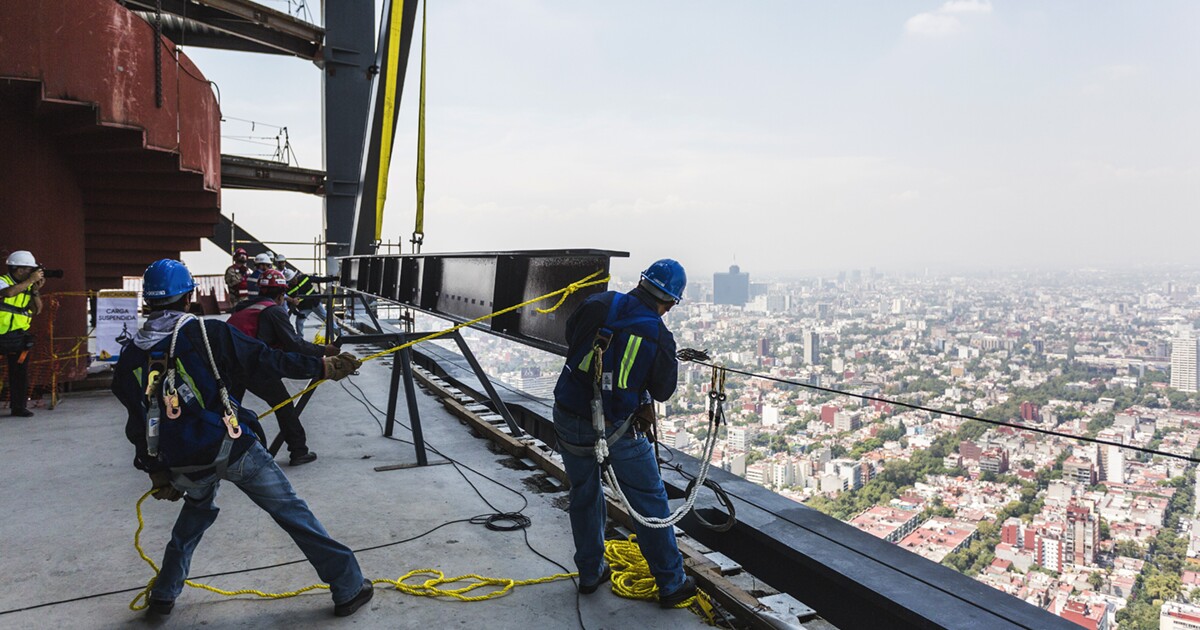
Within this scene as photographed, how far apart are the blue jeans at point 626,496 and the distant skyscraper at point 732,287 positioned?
9364 mm

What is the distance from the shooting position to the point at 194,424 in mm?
3209

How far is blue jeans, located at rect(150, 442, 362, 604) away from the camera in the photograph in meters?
3.37

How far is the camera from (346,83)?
20.8 m

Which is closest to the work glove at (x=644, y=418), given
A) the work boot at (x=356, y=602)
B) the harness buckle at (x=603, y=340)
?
the harness buckle at (x=603, y=340)

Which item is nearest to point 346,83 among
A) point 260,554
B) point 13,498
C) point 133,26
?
point 133,26

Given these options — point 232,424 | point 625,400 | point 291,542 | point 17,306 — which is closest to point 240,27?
point 17,306

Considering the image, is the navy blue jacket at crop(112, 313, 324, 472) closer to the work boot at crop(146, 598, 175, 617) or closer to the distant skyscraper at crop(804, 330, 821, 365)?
the work boot at crop(146, 598, 175, 617)

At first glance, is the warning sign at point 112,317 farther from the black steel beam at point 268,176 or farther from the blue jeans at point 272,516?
the black steel beam at point 268,176

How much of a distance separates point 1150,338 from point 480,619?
12257mm

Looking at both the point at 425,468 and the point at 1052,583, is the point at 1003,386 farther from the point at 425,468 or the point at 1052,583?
the point at 425,468

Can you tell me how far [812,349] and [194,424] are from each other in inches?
545

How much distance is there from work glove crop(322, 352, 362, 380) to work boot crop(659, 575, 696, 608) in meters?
2.05

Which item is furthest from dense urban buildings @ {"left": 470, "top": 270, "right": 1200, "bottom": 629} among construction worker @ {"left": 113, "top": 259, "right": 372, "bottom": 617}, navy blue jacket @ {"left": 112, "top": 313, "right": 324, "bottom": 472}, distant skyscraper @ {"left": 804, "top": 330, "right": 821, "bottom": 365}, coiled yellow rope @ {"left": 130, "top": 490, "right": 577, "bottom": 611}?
navy blue jacket @ {"left": 112, "top": 313, "right": 324, "bottom": 472}

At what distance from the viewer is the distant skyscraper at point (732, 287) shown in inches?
531
